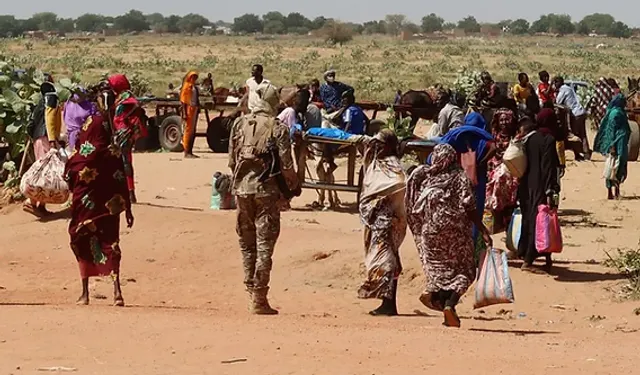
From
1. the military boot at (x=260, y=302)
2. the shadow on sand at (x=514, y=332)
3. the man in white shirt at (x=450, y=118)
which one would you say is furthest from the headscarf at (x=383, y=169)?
the man in white shirt at (x=450, y=118)

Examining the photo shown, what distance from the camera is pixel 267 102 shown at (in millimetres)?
10453

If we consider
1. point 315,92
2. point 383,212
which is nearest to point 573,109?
point 315,92

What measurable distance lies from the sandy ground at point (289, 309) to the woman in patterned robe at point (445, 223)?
301mm

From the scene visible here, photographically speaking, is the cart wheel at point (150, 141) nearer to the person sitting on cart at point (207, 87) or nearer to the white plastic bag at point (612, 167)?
the person sitting on cart at point (207, 87)

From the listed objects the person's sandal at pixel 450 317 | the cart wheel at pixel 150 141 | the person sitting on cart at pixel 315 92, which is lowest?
the cart wheel at pixel 150 141

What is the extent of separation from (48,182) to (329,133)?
3673mm

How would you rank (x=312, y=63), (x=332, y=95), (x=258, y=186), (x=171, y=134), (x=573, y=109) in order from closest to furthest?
(x=258, y=186) → (x=332, y=95) → (x=573, y=109) → (x=171, y=134) → (x=312, y=63)

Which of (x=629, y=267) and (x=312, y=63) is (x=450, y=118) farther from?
(x=312, y=63)

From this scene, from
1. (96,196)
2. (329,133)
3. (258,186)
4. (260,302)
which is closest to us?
(258,186)

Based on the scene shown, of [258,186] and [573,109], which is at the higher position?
[258,186]

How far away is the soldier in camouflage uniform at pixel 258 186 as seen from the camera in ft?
33.8

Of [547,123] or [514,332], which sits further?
[547,123]

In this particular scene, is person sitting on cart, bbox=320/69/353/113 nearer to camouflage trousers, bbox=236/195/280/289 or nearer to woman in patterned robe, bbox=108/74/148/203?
woman in patterned robe, bbox=108/74/148/203

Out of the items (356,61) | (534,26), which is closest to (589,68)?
(356,61)
